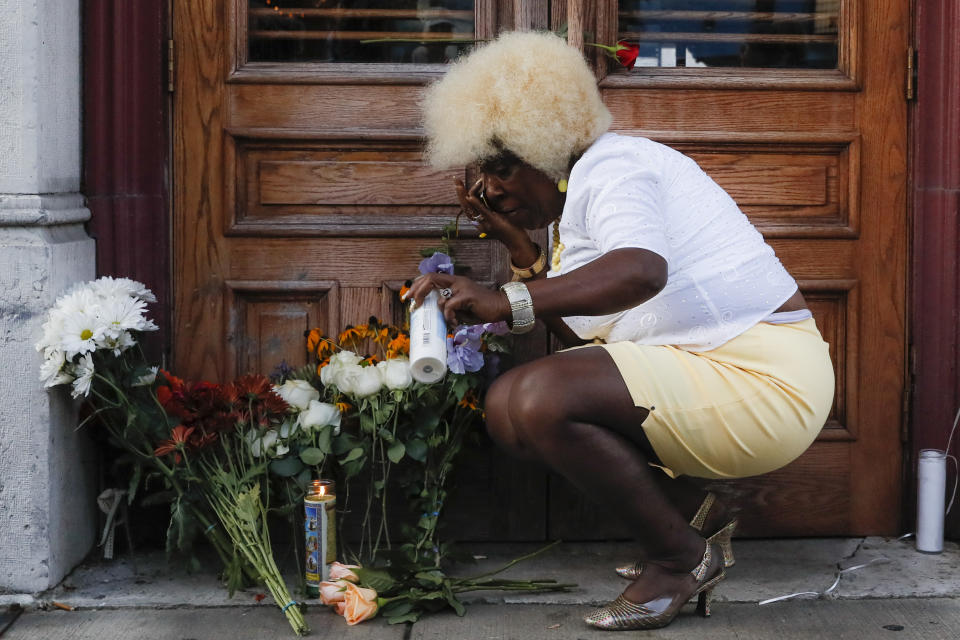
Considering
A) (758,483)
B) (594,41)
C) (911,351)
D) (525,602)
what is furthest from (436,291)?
(911,351)

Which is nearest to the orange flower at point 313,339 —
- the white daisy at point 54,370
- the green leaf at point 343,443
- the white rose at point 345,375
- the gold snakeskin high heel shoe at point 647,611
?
the white rose at point 345,375

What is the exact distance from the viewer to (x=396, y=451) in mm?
2836

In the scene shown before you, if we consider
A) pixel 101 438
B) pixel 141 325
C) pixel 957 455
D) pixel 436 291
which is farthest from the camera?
pixel 957 455

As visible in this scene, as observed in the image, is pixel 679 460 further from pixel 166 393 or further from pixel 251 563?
pixel 166 393

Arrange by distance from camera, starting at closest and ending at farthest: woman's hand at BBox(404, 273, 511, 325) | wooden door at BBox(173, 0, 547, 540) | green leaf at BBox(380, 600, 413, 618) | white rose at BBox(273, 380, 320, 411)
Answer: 1. woman's hand at BBox(404, 273, 511, 325)
2. green leaf at BBox(380, 600, 413, 618)
3. white rose at BBox(273, 380, 320, 411)
4. wooden door at BBox(173, 0, 547, 540)

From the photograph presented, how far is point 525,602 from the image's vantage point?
284 centimetres

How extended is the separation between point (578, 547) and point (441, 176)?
1.12 meters

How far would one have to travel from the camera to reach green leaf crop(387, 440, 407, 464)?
2.83m

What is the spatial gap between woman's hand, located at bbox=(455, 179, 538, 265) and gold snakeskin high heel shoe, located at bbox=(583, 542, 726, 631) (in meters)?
0.86

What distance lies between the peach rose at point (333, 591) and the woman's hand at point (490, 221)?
2.99ft

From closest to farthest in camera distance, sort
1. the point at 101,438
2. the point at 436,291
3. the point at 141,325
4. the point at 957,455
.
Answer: the point at 436,291 < the point at 141,325 < the point at 101,438 < the point at 957,455

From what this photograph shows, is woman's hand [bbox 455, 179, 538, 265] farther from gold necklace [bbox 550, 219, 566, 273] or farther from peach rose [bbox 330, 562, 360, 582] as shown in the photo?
peach rose [bbox 330, 562, 360, 582]

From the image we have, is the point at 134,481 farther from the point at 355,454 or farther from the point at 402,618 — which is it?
the point at 402,618

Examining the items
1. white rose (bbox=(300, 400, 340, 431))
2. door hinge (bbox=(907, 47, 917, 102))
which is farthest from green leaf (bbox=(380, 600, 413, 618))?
door hinge (bbox=(907, 47, 917, 102))
